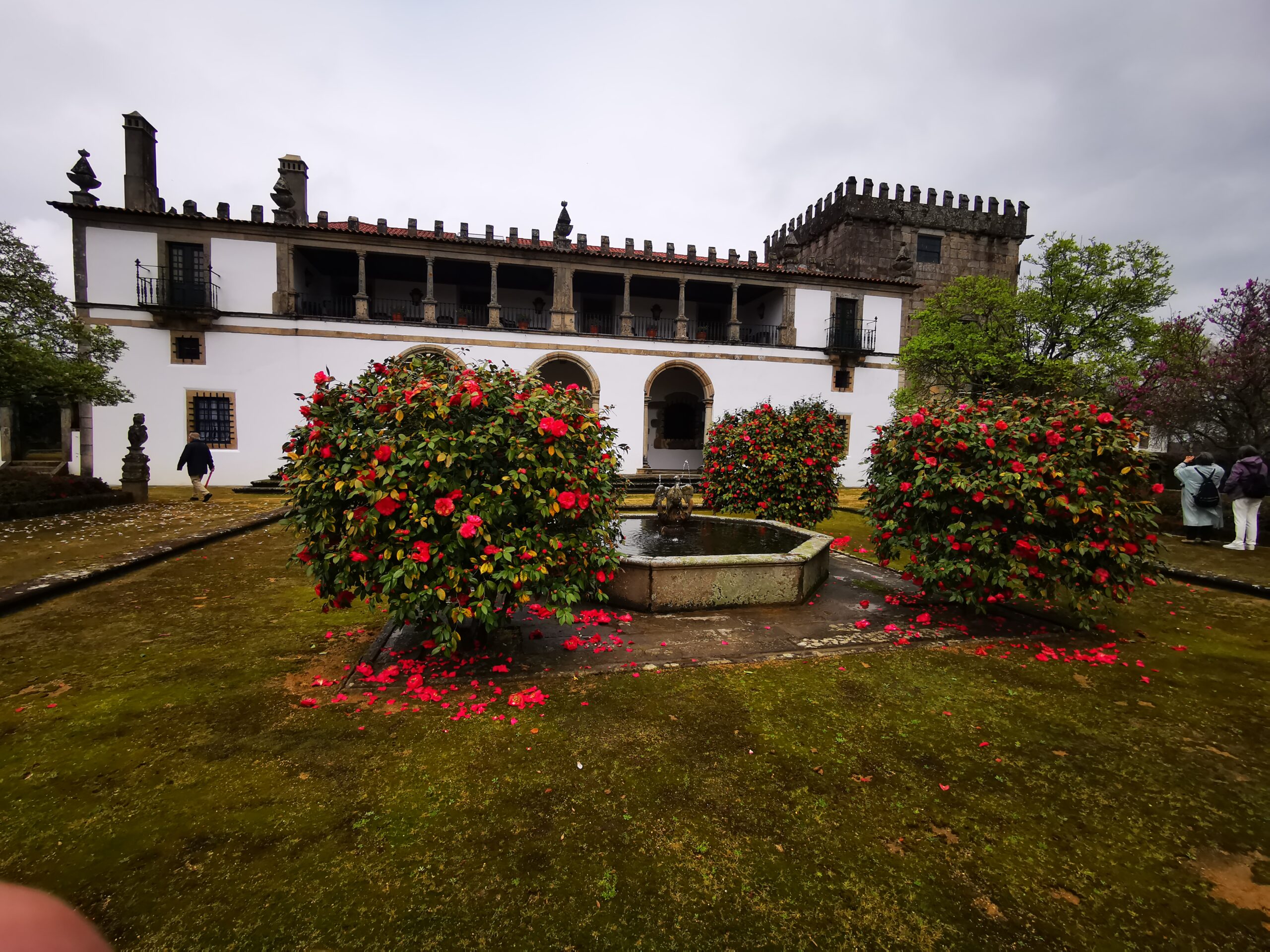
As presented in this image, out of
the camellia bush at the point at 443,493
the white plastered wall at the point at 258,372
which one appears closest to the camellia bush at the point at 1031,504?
the camellia bush at the point at 443,493

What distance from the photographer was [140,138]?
60.4 ft

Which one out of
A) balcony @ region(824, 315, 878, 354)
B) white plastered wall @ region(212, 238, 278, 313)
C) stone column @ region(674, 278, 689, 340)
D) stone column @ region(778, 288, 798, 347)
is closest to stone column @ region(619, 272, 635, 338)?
stone column @ region(674, 278, 689, 340)

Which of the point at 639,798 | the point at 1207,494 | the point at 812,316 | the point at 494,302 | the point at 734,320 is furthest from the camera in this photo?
the point at 812,316

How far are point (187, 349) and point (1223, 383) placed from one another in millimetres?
27975

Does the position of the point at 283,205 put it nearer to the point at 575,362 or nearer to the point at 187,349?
the point at 187,349

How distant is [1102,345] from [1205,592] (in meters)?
16.2

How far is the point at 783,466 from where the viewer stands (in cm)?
869

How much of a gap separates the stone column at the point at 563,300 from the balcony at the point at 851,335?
10472 millimetres

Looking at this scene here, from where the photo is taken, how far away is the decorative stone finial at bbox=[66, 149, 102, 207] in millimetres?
16812

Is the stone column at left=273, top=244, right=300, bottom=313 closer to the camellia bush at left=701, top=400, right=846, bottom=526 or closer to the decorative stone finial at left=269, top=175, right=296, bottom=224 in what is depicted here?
the decorative stone finial at left=269, top=175, right=296, bottom=224

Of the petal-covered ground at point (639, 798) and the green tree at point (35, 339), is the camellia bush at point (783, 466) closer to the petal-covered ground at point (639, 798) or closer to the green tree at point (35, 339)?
the petal-covered ground at point (639, 798)

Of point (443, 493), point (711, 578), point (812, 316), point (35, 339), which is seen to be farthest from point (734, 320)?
point (443, 493)

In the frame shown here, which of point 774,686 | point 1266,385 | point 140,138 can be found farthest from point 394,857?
point 140,138

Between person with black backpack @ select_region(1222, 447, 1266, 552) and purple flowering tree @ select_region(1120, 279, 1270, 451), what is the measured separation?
2786mm
